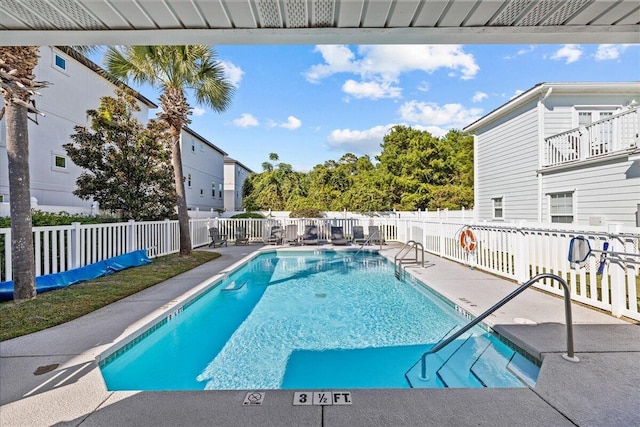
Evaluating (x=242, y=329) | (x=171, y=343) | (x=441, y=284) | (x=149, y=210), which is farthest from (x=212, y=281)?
(x=149, y=210)

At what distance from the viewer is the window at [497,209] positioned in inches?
514

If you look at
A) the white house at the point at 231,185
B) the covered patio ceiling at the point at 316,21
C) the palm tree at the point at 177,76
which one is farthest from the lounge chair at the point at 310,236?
the white house at the point at 231,185

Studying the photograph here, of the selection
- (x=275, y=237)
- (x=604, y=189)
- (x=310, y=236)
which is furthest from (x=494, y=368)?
(x=275, y=237)

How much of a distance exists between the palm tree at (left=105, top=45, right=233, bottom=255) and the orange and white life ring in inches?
336

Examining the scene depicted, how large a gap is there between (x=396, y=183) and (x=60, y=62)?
19.7 meters

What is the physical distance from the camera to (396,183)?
23234 mm

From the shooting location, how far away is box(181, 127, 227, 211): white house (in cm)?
1942

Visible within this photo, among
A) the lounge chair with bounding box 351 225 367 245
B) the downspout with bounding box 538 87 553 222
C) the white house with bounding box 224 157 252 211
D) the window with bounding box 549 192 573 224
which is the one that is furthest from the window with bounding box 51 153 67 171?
the white house with bounding box 224 157 252 211

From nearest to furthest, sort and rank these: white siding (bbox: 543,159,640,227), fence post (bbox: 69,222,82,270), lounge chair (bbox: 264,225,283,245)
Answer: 1. fence post (bbox: 69,222,82,270)
2. white siding (bbox: 543,159,640,227)
3. lounge chair (bbox: 264,225,283,245)

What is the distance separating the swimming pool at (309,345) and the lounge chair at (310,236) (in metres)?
7.46

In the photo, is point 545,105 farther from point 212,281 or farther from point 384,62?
point 212,281

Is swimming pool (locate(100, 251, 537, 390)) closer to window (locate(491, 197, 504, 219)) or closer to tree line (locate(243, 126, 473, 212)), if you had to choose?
window (locate(491, 197, 504, 219))

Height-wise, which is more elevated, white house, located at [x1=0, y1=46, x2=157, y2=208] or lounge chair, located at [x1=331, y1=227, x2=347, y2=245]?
white house, located at [x1=0, y1=46, x2=157, y2=208]

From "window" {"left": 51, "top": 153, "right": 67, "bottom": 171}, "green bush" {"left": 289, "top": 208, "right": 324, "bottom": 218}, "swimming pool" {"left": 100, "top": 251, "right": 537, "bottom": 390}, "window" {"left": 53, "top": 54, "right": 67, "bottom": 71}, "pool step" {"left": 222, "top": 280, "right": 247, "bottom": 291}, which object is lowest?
"swimming pool" {"left": 100, "top": 251, "right": 537, "bottom": 390}
